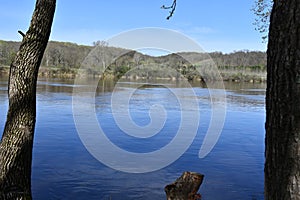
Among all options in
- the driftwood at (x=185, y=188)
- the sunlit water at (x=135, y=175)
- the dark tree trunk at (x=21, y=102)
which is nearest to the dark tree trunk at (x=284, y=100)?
the driftwood at (x=185, y=188)

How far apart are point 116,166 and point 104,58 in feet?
114

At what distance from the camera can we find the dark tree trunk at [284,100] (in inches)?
72.7

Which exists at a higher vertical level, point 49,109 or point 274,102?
point 274,102

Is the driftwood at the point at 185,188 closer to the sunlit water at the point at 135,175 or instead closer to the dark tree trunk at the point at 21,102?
the dark tree trunk at the point at 21,102

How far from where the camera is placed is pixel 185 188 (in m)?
3.66

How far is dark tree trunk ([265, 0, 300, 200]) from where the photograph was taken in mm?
1846

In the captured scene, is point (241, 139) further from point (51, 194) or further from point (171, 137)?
point (51, 194)

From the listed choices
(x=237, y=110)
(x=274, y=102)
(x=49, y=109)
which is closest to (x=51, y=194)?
(x=274, y=102)

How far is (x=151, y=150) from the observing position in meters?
11.4

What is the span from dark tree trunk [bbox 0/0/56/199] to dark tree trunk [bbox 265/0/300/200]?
9.49 feet

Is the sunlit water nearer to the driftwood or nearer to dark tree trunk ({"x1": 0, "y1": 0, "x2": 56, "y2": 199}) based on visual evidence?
dark tree trunk ({"x1": 0, "y1": 0, "x2": 56, "y2": 199})

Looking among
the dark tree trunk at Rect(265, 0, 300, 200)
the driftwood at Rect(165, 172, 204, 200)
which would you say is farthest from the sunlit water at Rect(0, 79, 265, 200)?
the dark tree trunk at Rect(265, 0, 300, 200)

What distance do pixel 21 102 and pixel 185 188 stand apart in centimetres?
221

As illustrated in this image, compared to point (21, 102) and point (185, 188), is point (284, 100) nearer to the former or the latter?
point (185, 188)
